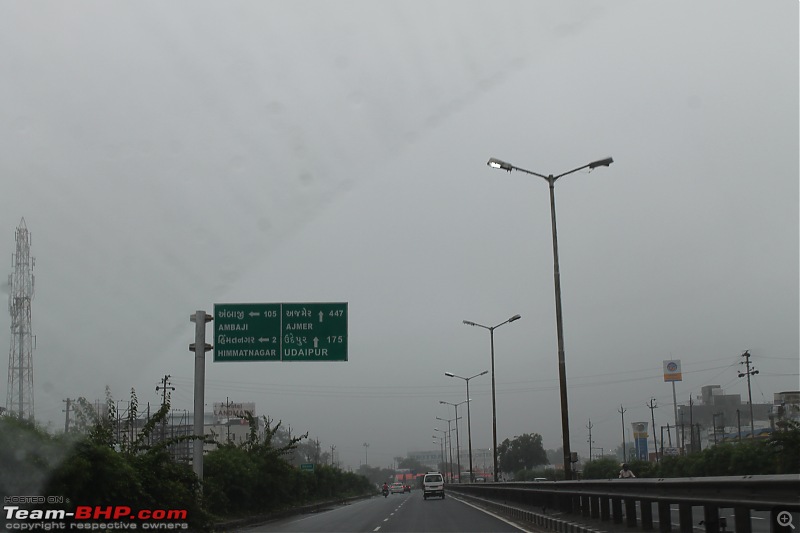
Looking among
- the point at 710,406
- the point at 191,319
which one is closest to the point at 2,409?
the point at 191,319

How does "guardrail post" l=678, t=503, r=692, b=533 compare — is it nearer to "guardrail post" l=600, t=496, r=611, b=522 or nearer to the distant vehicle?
"guardrail post" l=600, t=496, r=611, b=522

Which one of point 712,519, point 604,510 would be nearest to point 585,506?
point 604,510

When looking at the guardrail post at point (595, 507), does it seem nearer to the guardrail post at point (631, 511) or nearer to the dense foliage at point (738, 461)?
the guardrail post at point (631, 511)

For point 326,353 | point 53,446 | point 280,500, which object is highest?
point 326,353

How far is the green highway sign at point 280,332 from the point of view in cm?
2400

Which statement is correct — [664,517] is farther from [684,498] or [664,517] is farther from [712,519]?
[712,519]

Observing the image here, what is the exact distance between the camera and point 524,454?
471 feet

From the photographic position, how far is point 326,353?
24.8m

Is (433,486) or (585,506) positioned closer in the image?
(585,506)

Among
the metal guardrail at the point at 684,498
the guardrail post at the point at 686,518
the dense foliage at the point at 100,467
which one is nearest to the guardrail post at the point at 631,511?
the metal guardrail at the point at 684,498

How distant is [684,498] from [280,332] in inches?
555

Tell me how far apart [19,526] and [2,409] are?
2457 millimetres

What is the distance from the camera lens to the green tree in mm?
143375

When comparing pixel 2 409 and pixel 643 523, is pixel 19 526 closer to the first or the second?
pixel 2 409
